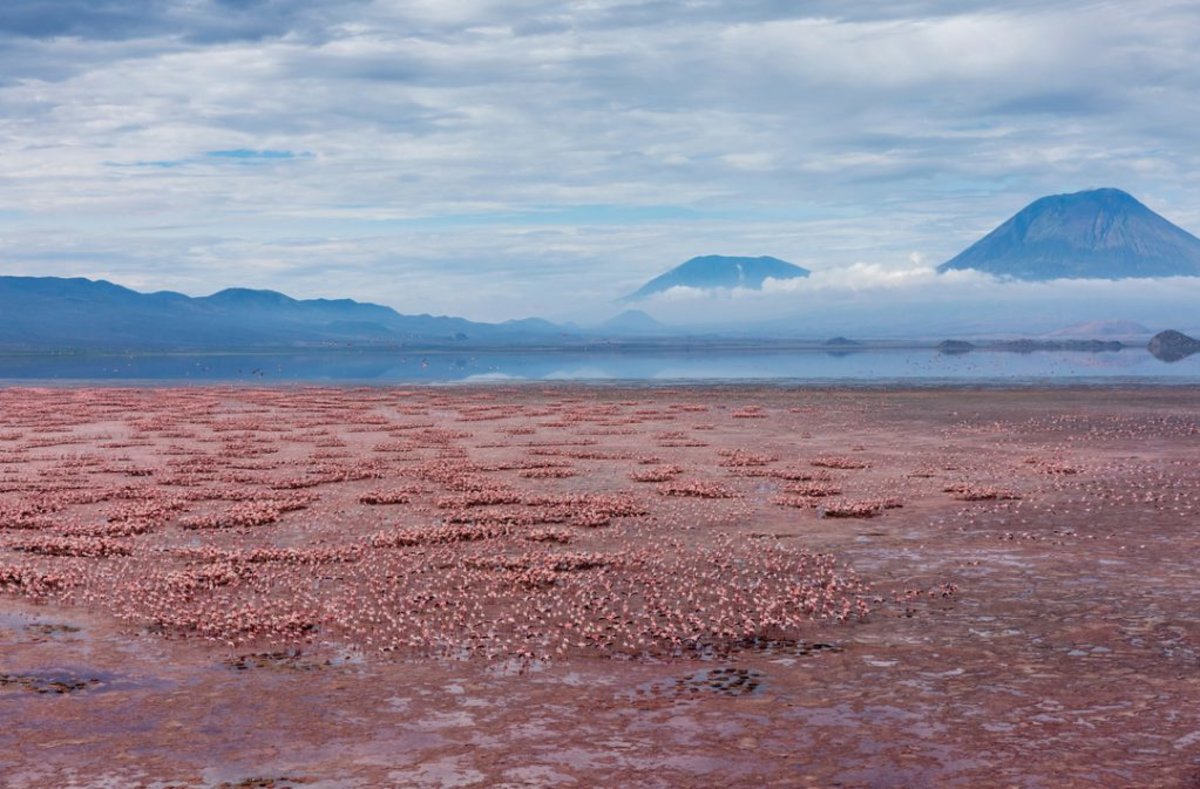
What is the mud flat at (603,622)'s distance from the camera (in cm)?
1158

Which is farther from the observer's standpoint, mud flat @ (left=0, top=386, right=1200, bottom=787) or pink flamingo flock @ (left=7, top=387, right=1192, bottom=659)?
pink flamingo flock @ (left=7, top=387, right=1192, bottom=659)

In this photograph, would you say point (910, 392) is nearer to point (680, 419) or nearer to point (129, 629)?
point (680, 419)

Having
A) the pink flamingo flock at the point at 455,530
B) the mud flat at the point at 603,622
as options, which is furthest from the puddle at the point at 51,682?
the pink flamingo flock at the point at 455,530

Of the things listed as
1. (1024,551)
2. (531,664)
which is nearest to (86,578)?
(531,664)

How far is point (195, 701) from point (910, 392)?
70.9 m

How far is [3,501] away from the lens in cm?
2908

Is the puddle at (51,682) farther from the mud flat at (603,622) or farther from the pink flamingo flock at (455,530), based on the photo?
the pink flamingo flock at (455,530)

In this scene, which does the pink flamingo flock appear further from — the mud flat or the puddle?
the puddle

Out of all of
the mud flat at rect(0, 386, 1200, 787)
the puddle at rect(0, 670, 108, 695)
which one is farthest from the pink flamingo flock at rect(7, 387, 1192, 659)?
the puddle at rect(0, 670, 108, 695)

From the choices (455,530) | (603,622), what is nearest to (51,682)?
(603,622)

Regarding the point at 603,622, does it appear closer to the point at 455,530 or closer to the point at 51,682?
the point at 51,682

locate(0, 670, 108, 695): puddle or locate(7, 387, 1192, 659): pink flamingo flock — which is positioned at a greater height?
locate(7, 387, 1192, 659): pink flamingo flock

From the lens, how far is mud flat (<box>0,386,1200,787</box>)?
11.6 metres

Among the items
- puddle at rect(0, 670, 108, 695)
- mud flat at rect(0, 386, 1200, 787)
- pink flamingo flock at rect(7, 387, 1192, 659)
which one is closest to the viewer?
mud flat at rect(0, 386, 1200, 787)
